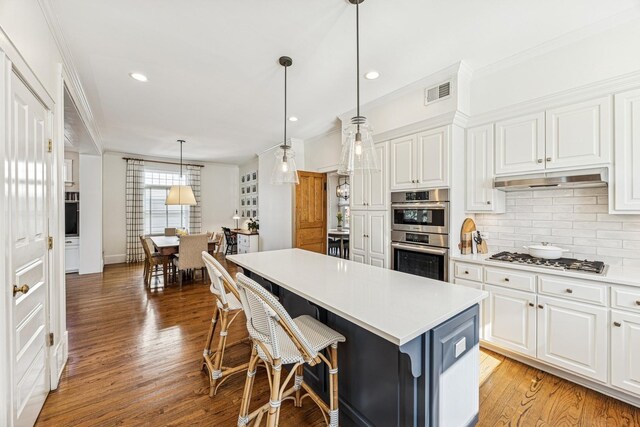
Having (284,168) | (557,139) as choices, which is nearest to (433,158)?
(557,139)

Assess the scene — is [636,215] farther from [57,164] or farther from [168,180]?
[168,180]

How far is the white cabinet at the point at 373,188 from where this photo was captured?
11.2 feet

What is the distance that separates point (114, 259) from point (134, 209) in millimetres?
1313

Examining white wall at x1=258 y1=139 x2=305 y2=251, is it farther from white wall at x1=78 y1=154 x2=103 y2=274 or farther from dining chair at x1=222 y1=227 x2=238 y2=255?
white wall at x1=78 y1=154 x2=103 y2=274

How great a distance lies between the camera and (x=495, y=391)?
205cm

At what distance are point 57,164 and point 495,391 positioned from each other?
384 centimetres

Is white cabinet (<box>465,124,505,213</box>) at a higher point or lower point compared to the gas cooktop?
higher

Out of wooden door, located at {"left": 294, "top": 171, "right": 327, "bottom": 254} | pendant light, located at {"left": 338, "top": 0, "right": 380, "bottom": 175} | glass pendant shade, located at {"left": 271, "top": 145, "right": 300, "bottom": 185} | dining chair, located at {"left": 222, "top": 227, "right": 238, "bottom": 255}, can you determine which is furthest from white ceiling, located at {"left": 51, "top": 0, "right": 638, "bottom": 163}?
dining chair, located at {"left": 222, "top": 227, "right": 238, "bottom": 255}

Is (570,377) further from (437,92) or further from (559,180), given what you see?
(437,92)

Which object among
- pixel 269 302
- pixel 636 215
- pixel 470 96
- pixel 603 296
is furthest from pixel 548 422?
pixel 470 96

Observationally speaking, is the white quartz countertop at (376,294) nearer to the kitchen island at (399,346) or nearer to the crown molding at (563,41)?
the kitchen island at (399,346)

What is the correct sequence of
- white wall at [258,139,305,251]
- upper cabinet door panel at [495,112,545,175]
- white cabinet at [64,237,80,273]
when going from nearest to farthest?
upper cabinet door panel at [495,112,545,175], white wall at [258,139,305,251], white cabinet at [64,237,80,273]

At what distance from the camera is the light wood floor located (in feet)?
5.87

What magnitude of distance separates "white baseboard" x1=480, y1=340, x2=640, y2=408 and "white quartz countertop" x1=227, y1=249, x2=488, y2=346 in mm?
1377
